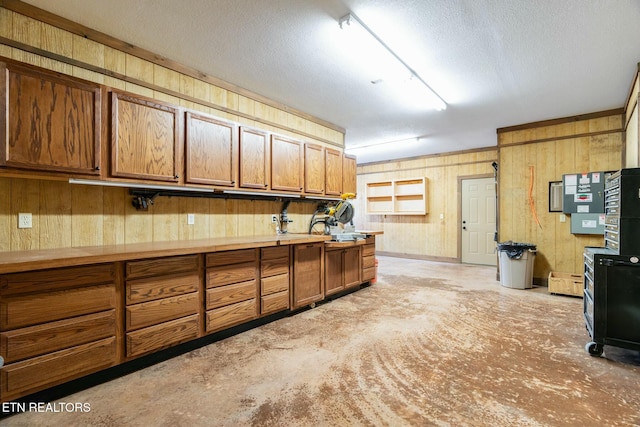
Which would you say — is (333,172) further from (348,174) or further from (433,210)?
(433,210)

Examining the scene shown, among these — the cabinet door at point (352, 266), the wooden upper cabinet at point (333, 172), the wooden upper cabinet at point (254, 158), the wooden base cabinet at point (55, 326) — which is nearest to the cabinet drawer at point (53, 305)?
the wooden base cabinet at point (55, 326)

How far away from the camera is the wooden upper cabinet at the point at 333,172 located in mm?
4695

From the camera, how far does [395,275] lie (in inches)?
238

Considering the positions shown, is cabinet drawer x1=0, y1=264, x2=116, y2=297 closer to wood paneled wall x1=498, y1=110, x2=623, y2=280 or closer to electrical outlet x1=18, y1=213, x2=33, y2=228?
electrical outlet x1=18, y1=213, x2=33, y2=228

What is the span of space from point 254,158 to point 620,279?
3.68 meters

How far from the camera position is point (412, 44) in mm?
2920

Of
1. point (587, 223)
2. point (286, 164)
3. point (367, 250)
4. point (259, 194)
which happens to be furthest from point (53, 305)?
point (587, 223)

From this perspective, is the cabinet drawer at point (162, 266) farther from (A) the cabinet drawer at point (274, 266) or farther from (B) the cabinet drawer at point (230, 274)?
(A) the cabinet drawer at point (274, 266)

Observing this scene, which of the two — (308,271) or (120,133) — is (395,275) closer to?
(308,271)

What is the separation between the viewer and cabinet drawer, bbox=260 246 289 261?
3273 millimetres

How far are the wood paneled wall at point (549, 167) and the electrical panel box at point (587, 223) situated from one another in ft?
0.37

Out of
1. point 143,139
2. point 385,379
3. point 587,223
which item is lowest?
point 385,379

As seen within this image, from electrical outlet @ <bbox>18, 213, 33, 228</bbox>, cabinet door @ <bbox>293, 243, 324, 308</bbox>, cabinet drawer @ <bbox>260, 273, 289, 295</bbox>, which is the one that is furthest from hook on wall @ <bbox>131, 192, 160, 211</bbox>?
cabinet door @ <bbox>293, 243, 324, 308</bbox>

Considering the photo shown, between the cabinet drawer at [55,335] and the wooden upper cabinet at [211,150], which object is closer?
the cabinet drawer at [55,335]
